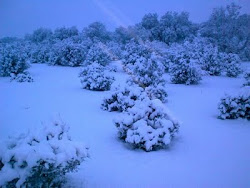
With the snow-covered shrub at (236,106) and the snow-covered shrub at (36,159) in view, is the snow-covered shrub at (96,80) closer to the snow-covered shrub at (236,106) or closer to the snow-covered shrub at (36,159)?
A: the snow-covered shrub at (236,106)

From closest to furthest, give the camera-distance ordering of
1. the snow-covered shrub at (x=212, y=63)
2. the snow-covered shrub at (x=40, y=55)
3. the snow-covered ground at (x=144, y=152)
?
the snow-covered ground at (x=144, y=152) → the snow-covered shrub at (x=212, y=63) → the snow-covered shrub at (x=40, y=55)

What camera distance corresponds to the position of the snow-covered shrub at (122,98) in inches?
333

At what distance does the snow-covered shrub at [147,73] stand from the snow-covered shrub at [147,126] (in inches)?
166

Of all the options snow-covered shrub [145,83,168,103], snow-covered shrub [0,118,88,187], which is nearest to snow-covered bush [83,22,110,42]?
snow-covered shrub [145,83,168,103]

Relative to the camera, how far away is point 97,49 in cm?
1962

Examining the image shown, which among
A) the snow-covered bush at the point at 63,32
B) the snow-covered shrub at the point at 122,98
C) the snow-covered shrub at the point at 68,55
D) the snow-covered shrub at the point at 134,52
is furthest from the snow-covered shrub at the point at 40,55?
the snow-covered shrub at the point at 122,98

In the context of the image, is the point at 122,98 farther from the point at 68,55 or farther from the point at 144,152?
the point at 68,55

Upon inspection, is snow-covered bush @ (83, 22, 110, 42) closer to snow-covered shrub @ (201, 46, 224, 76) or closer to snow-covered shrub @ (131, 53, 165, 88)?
snow-covered shrub @ (201, 46, 224, 76)

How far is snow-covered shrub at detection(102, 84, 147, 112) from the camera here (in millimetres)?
8453

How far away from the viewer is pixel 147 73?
37.0 feet

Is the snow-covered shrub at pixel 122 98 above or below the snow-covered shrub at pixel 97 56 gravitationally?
below

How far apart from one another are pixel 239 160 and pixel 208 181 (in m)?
1.24

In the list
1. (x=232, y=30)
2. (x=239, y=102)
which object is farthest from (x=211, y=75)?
(x=232, y=30)

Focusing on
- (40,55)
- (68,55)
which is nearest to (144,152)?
(68,55)
